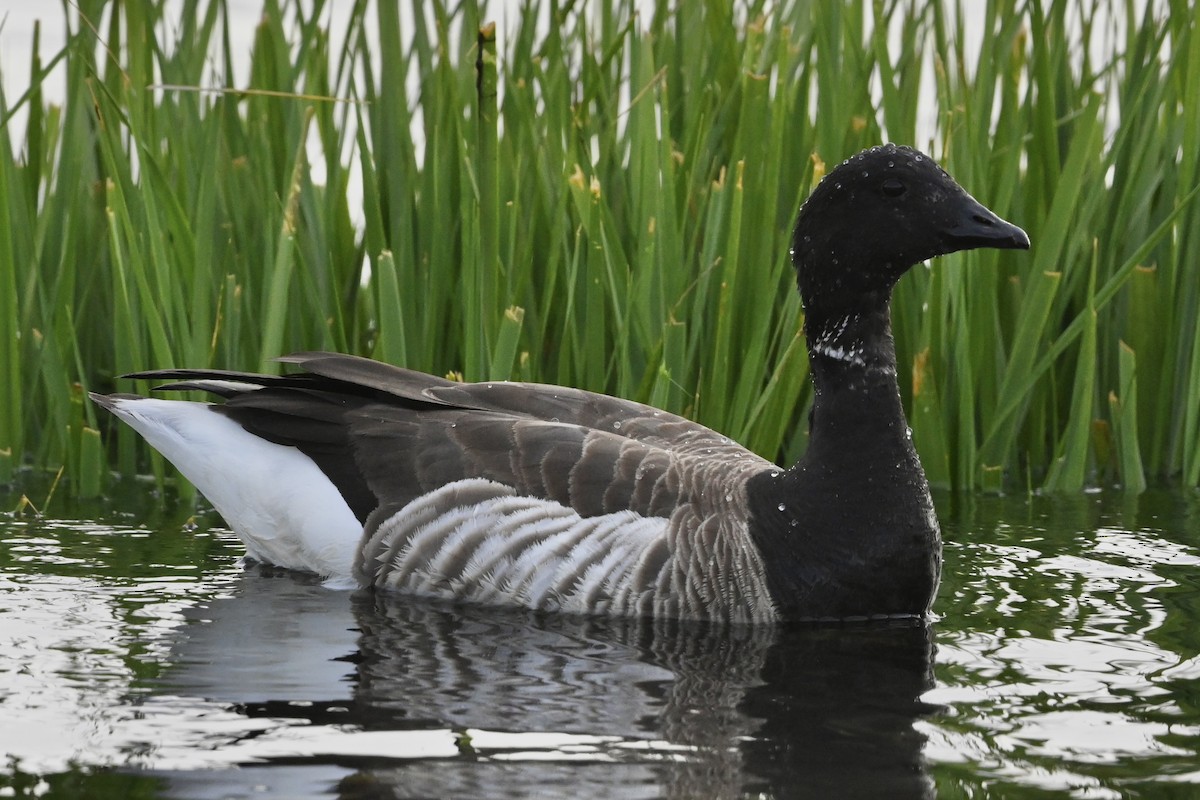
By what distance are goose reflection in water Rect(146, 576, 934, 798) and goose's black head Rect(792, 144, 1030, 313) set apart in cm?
138

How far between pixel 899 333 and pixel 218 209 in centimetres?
348

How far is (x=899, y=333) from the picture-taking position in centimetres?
886

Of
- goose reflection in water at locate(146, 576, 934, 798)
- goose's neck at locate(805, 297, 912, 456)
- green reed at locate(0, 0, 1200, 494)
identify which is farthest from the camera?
green reed at locate(0, 0, 1200, 494)

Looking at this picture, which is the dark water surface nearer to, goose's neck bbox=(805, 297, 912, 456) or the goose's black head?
goose's neck bbox=(805, 297, 912, 456)

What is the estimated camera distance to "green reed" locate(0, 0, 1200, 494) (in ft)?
26.5

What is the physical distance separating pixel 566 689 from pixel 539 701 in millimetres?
190

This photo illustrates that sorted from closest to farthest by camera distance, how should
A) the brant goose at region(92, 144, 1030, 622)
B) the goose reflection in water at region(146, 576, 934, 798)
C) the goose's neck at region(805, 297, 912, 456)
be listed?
1. the goose reflection in water at region(146, 576, 934, 798)
2. the brant goose at region(92, 144, 1030, 622)
3. the goose's neck at region(805, 297, 912, 456)

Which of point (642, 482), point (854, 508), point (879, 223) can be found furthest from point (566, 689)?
point (879, 223)

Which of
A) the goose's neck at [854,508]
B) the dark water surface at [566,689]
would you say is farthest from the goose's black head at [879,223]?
the dark water surface at [566,689]

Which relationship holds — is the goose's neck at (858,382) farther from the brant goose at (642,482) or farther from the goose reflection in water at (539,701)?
the goose reflection in water at (539,701)

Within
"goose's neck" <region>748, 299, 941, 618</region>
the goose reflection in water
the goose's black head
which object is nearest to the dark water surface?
the goose reflection in water

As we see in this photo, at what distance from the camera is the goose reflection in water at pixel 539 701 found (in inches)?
186

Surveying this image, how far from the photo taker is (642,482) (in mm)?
6789

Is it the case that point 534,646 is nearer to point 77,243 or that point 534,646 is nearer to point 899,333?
point 899,333
